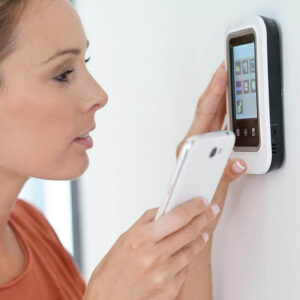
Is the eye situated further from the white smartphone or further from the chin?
the white smartphone

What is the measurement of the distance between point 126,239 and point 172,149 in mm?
273

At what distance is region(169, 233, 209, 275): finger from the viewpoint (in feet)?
1.88

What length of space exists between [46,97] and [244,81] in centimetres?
27

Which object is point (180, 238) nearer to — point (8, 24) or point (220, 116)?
point (220, 116)

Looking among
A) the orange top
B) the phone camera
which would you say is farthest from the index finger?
the orange top

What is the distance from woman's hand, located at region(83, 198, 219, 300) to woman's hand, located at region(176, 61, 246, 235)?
0.21 feet

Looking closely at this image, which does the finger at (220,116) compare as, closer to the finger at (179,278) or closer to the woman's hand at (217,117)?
the woman's hand at (217,117)

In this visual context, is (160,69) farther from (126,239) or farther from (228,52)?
(126,239)

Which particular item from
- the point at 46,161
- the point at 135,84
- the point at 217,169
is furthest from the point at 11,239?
the point at 217,169

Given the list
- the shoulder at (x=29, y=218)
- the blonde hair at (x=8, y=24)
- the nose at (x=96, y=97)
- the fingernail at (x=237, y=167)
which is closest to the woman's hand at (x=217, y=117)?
the fingernail at (x=237, y=167)

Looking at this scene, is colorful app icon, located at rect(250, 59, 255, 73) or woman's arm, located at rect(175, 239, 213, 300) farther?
woman's arm, located at rect(175, 239, 213, 300)

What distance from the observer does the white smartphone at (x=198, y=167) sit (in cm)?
51

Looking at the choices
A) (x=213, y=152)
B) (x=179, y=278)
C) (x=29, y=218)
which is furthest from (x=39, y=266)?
(x=213, y=152)

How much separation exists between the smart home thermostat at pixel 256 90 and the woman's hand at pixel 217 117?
12 mm
